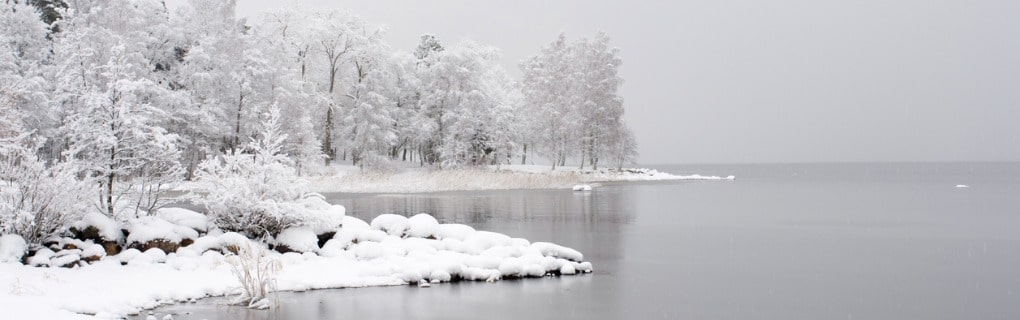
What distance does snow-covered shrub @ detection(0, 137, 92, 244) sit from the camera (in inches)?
416

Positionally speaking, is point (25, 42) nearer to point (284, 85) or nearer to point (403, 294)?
point (284, 85)

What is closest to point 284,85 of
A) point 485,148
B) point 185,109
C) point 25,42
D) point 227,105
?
point 227,105

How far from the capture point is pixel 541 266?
1215cm

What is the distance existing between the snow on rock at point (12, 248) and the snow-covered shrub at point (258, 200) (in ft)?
9.22

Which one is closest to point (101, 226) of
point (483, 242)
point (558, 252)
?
point (483, 242)

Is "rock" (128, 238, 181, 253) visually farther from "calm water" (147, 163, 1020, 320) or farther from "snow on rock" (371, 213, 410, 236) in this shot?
"snow on rock" (371, 213, 410, 236)

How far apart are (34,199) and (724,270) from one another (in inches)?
459

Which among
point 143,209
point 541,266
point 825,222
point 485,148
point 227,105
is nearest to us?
point 541,266

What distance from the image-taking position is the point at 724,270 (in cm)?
1324

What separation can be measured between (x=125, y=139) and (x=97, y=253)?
270cm

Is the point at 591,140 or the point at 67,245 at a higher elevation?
the point at 591,140

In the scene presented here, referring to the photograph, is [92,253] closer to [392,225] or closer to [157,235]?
[157,235]

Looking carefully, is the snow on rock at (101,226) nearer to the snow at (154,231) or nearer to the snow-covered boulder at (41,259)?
the snow at (154,231)

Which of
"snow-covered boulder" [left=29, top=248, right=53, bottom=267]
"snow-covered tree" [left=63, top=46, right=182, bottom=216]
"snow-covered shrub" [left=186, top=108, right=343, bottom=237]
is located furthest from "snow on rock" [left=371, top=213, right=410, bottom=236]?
"snow-covered boulder" [left=29, top=248, right=53, bottom=267]
